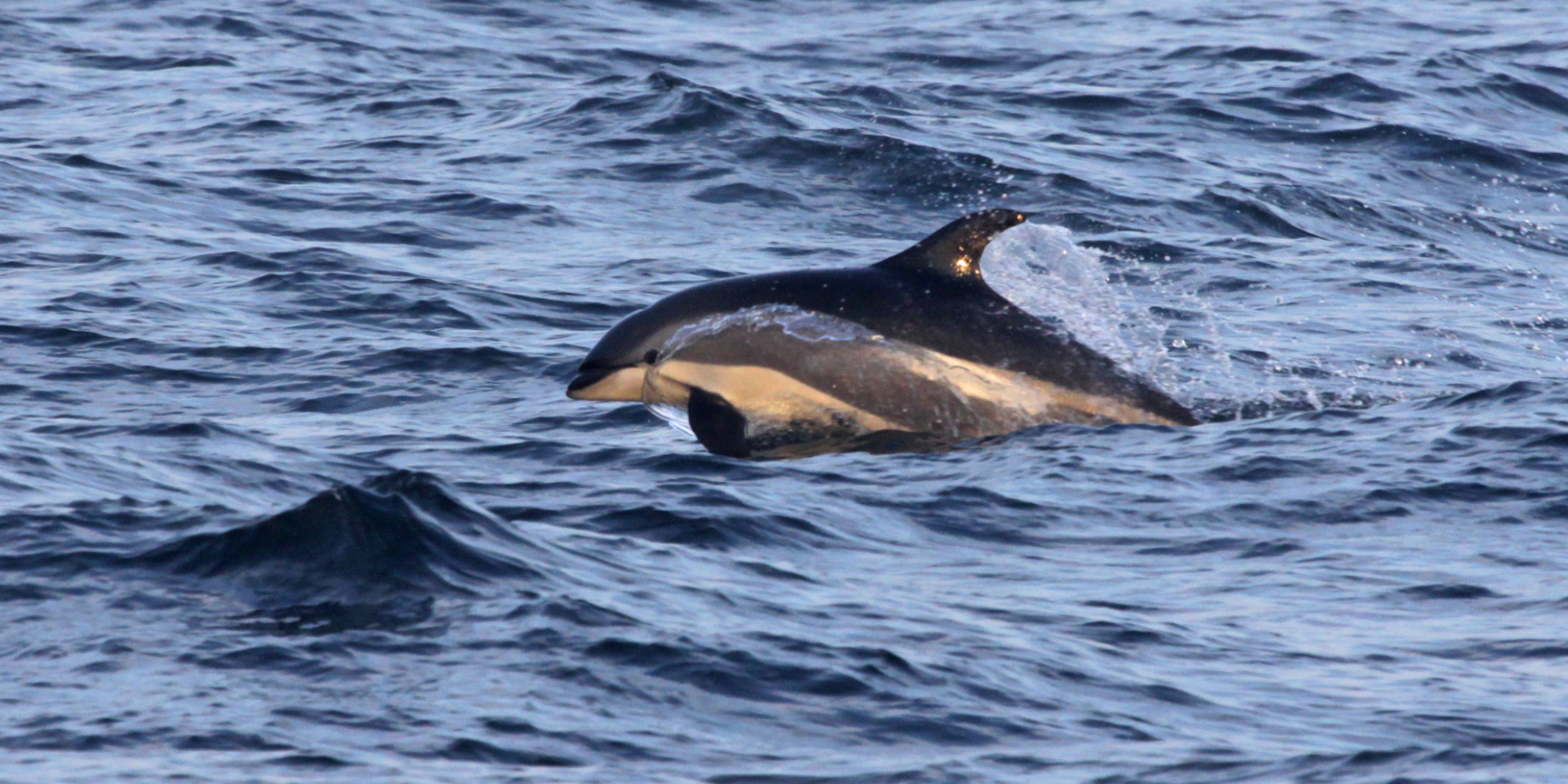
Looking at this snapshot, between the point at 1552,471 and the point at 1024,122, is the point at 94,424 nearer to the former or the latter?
the point at 1552,471

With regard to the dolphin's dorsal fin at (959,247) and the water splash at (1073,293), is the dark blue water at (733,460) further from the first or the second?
the dolphin's dorsal fin at (959,247)

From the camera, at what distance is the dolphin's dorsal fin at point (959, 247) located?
11375 millimetres

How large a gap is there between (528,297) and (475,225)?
248cm

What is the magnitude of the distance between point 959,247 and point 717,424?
164 centimetres

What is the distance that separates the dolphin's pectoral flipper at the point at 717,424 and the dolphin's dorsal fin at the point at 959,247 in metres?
1.26

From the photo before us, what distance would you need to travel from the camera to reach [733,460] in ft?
37.0

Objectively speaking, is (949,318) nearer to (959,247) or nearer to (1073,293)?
(959,247)

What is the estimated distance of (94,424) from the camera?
37.9ft

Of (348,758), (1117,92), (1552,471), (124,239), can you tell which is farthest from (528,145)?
(348,758)

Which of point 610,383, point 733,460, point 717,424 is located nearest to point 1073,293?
point 610,383

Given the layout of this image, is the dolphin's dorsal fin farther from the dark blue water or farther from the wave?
the wave

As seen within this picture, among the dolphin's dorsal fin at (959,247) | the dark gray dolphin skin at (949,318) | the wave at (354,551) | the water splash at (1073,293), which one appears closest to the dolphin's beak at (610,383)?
the dark gray dolphin skin at (949,318)

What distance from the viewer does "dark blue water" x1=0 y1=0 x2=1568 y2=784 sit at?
740 centimetres

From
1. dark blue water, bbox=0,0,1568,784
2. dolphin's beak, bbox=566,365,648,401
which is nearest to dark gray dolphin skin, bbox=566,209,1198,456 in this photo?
dark blue water, bbox=0,0,1568,784
